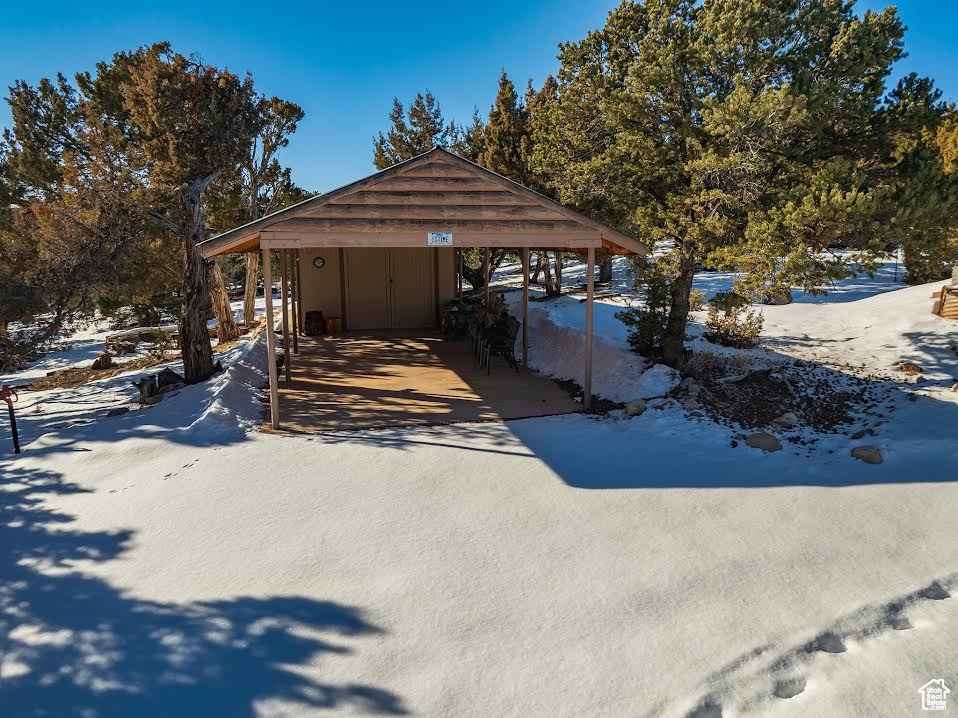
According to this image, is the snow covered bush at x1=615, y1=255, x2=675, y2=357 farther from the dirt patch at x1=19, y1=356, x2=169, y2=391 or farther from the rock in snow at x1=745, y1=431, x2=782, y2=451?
the dirt patch at x1=19, y1=356, x2=169, y2=391

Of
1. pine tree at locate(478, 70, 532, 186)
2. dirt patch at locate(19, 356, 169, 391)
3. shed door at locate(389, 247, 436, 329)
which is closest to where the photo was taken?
dirt patch at locate(19, 356, 169, 391)

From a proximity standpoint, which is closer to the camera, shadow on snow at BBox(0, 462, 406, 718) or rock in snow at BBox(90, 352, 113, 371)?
shadow on snow at BBox(0, 462, 406, 718)

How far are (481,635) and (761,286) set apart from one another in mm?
5880

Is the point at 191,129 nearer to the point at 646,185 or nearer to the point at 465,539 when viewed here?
the point at 646,185

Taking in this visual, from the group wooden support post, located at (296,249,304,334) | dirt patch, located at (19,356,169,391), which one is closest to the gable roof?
wooden support post, located at (296,249,304,334)

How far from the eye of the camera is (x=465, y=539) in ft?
14.5

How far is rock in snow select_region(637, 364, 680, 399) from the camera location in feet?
26.2

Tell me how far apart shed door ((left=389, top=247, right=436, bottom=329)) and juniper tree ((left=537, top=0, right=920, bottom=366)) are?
19.9ft

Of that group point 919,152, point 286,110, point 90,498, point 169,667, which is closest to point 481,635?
point 169,667

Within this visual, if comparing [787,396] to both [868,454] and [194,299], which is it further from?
[194,299]

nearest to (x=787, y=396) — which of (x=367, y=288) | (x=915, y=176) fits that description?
(x=915, y=176)

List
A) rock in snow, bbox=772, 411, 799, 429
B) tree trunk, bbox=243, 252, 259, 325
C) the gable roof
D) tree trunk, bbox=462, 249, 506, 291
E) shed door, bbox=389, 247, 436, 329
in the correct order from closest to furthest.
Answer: the gable roof, rock in snow, bbox=772, 411, 799, 429, shed door, bbox=389, 247, 436, 329, tree trunk, bbox=462, 249, 506, 291, tree trunk, bbox=243, 252, 259, 325

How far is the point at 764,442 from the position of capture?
250 inches

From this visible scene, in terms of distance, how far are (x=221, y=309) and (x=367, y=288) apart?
206 inches
